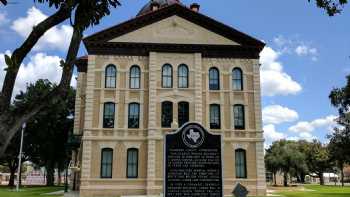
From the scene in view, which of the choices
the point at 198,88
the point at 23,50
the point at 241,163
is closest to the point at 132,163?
the point at 198,88

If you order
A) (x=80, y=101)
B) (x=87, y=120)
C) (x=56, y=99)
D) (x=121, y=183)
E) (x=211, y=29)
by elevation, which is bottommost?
(x=121, y=183)

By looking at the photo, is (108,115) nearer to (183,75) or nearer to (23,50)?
(183,75)

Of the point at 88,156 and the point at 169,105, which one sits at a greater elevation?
the point at 169,105

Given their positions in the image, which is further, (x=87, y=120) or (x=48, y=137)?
(x=48, y=137)

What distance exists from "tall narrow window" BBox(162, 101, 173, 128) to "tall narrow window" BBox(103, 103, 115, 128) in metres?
3.85

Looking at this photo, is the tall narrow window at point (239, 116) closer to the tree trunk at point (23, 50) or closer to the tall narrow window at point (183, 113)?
the tall narrow window at point (183, 113)

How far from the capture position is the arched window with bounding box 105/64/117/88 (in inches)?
1251

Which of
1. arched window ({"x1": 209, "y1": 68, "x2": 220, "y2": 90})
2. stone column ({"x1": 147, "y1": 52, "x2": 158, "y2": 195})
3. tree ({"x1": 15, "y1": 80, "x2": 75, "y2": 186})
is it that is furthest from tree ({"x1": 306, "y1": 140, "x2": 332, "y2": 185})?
stone column ({"x1": 147, "y1": 52, "x2": 158, "y2": 195})

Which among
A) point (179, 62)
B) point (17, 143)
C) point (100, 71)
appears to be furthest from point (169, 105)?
point (17, 143)

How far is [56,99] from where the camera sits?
16.5 feet

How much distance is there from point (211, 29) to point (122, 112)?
9.57m

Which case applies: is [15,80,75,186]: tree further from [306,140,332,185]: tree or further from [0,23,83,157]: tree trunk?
[306,140,332,185]: tree

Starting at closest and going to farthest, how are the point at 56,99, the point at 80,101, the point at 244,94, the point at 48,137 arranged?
the point at 56,99 → the point at 244,94 → the point at 80,101 → the point at 48,137

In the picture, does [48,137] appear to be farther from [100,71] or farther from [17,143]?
[100,71]
